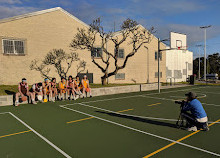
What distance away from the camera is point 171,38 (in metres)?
18.6

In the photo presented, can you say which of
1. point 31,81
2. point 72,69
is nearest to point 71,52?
point 72,69

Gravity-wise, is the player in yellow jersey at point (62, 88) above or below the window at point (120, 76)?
below

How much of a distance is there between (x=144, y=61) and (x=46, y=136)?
90.4ft

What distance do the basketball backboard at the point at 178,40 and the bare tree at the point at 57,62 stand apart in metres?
12.2

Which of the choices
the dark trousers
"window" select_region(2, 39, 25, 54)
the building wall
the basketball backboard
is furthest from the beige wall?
the building wall

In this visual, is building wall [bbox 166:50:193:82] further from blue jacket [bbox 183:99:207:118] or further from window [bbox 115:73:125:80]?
blue jacket [bbox 183:99:207:118]

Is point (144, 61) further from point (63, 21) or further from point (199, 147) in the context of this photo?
point (199, 147)

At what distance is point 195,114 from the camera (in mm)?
6219

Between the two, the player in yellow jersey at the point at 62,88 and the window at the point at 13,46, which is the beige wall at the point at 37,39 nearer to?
the window at the point at 13,46

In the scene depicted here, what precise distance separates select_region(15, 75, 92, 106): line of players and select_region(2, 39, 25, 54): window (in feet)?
25.6

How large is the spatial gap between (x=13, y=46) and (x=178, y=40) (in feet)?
61.8

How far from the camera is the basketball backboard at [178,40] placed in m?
18.8

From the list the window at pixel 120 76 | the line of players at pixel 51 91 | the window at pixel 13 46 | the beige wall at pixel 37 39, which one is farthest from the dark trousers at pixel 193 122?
the window at pixel 120 76

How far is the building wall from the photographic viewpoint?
3703 centimetres
